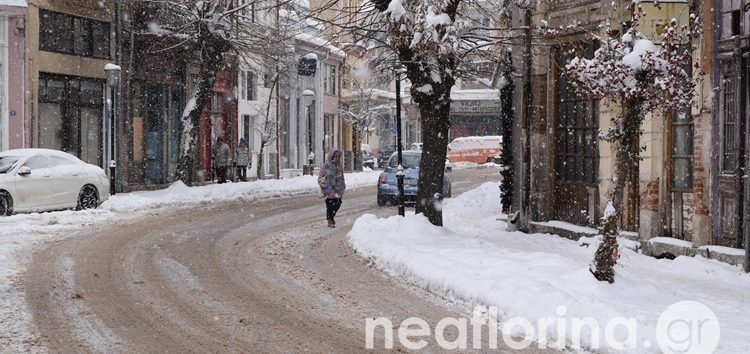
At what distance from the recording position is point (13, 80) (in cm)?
2466

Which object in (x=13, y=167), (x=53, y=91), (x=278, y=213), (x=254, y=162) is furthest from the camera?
(x=254, y=162)

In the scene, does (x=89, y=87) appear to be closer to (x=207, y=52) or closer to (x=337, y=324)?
(x=207, y=52)

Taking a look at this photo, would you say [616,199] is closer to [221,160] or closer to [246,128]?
[221,160]

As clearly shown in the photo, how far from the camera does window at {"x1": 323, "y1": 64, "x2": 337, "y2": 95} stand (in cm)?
4689

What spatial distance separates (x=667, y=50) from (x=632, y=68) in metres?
0.52

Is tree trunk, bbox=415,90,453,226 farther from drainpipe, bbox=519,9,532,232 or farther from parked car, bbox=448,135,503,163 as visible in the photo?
parked car, bbox=448,135,503,163

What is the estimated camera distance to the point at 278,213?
2080 centimetres

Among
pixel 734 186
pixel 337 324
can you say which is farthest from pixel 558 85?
pixel 337 324

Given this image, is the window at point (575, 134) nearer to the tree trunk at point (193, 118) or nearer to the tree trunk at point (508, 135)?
the tree trunk at point (508, 135)

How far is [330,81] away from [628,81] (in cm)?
3924

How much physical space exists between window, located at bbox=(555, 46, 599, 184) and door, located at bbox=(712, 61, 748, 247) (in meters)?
3.22

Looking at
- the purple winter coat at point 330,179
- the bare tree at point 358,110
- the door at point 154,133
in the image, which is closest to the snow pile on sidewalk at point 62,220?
the door at point 154,133

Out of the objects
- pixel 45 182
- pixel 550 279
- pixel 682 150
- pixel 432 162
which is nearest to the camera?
pixel 550 279

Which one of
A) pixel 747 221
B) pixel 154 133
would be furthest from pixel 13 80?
pixel 747 221
